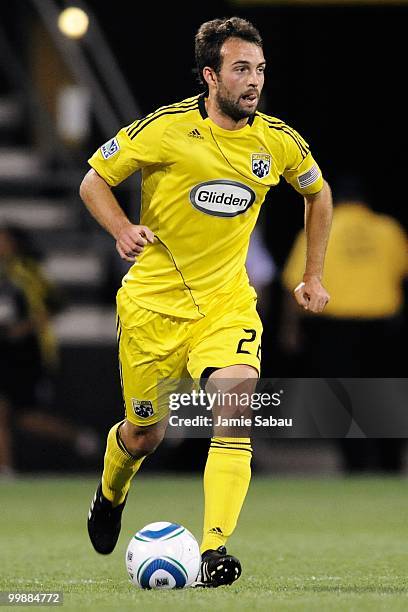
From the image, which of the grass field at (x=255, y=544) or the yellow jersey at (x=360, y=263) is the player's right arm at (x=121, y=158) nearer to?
the grass field at (x=255, y=544)

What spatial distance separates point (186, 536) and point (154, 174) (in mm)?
1610

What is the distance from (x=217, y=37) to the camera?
6.85m

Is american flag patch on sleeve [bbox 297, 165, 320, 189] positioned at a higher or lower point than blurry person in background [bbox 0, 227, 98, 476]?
higher

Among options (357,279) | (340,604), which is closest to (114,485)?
(340,604)

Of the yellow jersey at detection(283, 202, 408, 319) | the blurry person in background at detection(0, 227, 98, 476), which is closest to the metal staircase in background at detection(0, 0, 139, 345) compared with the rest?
the blurry person in background at detection(0, 227, 98, 476)

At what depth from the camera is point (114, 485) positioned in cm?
764

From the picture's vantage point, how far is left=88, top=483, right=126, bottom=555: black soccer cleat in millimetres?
7664

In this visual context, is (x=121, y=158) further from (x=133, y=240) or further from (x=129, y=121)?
(x=129, y=121)

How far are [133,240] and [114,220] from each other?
235 millimetres

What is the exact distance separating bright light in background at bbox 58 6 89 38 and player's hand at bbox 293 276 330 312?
8.63 m

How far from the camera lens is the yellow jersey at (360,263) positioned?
41.5 feet

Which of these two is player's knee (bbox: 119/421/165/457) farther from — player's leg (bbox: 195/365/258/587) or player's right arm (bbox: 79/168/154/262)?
player's right arm (bbox: 79/168/154/262)

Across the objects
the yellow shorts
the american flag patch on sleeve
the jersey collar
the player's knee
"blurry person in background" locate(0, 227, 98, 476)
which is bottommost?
"blurry person in background" locate(0, 227, 98, 476)

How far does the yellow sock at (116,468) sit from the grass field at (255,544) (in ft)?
1.10
